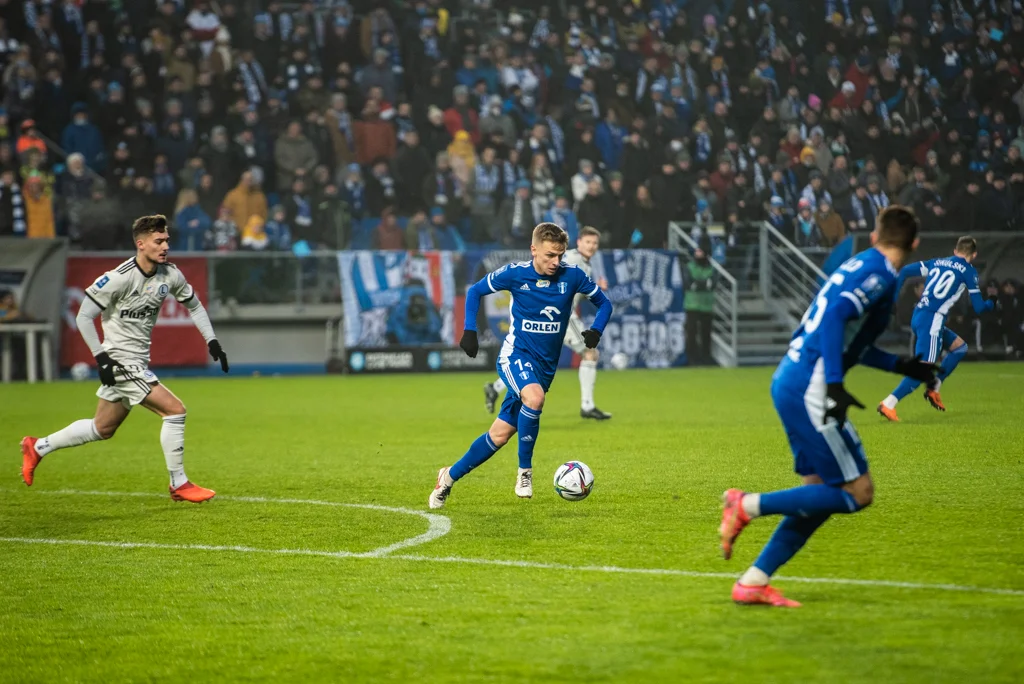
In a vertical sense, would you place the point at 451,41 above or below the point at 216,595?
above

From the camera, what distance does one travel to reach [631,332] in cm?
2497

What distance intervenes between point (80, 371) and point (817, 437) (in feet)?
65.3

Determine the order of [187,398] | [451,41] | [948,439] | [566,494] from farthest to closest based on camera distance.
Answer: [451,41], [187,398], [948,439], [566,494]

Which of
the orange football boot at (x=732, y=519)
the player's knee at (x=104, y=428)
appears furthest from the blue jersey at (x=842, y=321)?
the player's knee at (x=104, y=428)

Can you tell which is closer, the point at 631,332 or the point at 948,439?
the point at 948,439

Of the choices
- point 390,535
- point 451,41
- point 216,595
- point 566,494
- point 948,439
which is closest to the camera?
point 216,595

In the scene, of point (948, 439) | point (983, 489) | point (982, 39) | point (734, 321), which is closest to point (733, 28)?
point (982, 39)

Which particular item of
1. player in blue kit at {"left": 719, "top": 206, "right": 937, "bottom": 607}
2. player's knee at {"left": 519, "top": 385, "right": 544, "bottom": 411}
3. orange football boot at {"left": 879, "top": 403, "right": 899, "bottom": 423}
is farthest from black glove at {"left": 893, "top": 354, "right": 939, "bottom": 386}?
orange football boot at {"left": 879, "top": 403, "right": 899, "bottom": 423}

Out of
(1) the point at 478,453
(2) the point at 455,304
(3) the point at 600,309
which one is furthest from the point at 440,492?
(2) the point at 455,304

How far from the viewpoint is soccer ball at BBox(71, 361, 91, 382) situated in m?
23.1

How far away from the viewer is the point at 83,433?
955cm

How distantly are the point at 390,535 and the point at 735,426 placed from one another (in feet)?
23.2

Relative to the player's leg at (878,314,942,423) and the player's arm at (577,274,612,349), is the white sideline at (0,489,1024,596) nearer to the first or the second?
the player's arm at (577,274,612,349)

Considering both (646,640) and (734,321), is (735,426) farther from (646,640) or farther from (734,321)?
(734,321)
